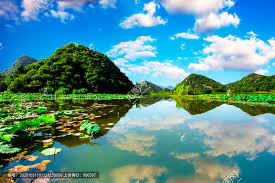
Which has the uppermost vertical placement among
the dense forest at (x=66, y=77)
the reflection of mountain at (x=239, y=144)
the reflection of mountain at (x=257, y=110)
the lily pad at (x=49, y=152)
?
the dense forest at (x=66, y=77)

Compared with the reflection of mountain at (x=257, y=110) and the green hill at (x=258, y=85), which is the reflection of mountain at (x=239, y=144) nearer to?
the reflection of mountain at (x=257, y=110)

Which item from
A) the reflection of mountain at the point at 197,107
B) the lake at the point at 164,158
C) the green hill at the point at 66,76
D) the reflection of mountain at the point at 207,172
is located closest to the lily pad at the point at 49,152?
the lake at the point at 164,158

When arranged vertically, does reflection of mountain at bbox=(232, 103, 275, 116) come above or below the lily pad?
above

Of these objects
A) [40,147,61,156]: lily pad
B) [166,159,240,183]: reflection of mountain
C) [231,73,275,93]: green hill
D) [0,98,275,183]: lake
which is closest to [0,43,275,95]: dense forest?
[40,147,61,156]: lily pad

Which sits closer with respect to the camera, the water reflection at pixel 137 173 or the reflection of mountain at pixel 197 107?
the water reflection at pixel 137 173

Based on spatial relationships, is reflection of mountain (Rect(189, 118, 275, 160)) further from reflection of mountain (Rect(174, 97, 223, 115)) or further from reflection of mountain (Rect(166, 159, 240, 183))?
reflection of mountain (Rect(174, 97, 223, 115))

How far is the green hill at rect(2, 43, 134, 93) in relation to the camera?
113 ft

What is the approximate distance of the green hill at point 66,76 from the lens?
34.5m

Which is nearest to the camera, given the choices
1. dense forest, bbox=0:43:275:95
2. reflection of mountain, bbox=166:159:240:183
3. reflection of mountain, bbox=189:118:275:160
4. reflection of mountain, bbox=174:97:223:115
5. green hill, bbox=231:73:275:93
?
reflection of mountain, bbox=166:159:240:183

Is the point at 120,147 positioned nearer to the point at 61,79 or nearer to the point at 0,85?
the point at 61,79

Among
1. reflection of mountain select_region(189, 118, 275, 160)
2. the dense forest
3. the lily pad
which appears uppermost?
the dense forest

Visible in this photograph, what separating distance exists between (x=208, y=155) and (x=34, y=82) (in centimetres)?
4212

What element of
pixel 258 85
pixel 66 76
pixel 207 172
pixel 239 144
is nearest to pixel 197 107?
pixel 239 144

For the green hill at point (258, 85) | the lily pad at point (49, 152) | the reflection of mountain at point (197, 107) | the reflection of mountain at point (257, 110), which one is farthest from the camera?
the green hill at point (258, 85)
